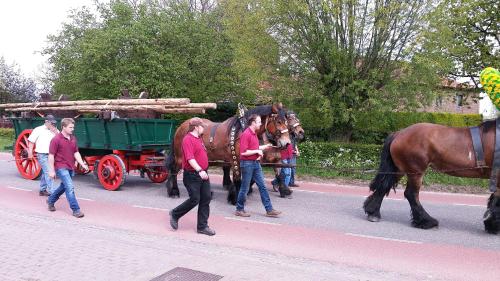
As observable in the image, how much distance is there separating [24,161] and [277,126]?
798cm

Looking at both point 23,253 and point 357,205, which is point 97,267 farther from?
point 357,205

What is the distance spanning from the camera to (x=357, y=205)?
375 inches

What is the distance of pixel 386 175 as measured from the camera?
7777 mm

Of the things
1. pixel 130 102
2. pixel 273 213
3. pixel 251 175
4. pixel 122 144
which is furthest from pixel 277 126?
pixel 130 102

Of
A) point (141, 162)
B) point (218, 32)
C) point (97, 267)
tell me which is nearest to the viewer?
point (97, 267)

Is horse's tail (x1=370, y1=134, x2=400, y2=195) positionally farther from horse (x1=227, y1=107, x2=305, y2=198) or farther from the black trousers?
the black trousers

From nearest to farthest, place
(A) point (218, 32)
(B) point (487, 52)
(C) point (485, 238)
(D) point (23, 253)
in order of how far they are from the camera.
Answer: (D) point (23, 253)
(C) point (485, 238)
(B) point (487, 52)
(A) point (218, 32)

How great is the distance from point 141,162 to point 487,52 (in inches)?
631

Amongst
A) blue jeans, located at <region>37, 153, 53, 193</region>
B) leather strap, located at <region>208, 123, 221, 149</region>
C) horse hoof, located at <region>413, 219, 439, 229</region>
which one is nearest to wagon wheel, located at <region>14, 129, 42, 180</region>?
blue jeans, located at <region>37, 153, 53, 193</region>

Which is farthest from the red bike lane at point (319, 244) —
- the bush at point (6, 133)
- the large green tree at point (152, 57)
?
Answer: the bush at point (6, 133)

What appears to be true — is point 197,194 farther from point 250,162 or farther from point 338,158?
point 338,158

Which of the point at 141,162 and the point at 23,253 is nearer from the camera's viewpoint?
the point at 23,253

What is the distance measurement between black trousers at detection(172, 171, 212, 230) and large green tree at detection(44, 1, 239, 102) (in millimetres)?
12768

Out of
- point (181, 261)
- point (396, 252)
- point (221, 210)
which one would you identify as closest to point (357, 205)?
point (221, 210)
